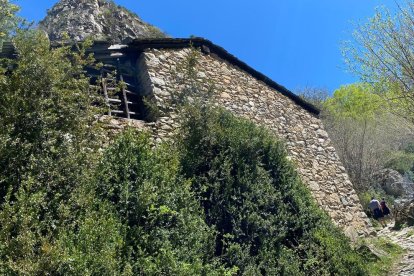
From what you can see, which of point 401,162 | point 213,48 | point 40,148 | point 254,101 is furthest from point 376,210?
point 40,148

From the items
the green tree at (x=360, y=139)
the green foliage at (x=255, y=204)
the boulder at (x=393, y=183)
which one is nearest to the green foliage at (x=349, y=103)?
the green tree at (x=360, y=139)

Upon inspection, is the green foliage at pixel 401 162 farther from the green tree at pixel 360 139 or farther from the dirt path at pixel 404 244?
the dirt path at pixel 404 244

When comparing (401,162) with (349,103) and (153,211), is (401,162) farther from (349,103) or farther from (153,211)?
(153,211)

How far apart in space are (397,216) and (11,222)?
11.8 metres

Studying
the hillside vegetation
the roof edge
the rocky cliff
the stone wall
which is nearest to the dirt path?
the stone wall

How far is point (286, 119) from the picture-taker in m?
11.7

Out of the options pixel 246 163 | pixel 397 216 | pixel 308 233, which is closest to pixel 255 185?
pixel 246 163

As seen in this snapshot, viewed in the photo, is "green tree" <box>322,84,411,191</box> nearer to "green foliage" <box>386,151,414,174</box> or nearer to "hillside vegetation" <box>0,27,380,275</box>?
"green foliage" <box>386,151,414,174</box>

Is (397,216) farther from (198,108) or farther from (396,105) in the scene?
(198,108)

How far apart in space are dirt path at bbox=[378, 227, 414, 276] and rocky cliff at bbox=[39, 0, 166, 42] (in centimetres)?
1277

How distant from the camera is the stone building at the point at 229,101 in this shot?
28.4 feet

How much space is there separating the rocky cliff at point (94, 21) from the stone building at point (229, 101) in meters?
8.11

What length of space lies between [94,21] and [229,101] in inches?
→ 450

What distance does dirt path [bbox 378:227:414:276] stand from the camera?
327 inches
